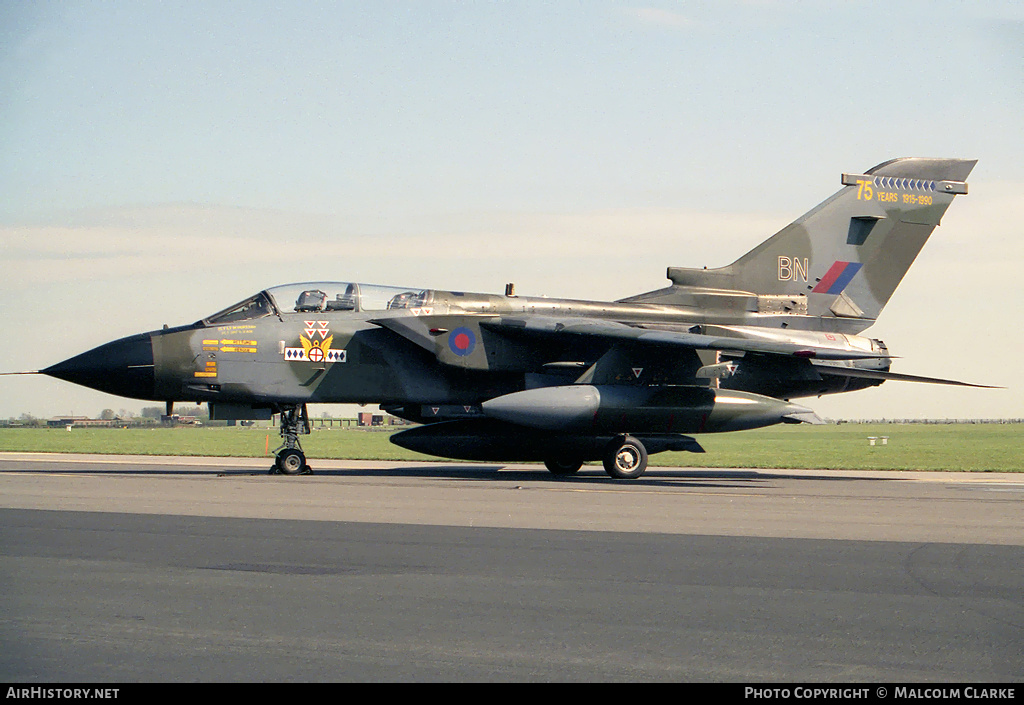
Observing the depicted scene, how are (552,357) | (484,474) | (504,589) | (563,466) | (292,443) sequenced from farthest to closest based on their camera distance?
(563,466) < (484,474) < (552,357) < (292,443) < (504,589)

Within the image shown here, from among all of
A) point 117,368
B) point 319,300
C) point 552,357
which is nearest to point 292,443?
point 319,300

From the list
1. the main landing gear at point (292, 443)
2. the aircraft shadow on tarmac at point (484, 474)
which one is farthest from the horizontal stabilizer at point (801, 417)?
the main landing gear at point (292, 443)

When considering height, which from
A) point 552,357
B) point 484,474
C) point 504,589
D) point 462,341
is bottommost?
point 484,474

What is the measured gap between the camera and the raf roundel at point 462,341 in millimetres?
19469

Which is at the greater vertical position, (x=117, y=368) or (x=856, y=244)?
(x=856, y=244)

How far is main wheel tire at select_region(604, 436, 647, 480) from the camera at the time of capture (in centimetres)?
1945

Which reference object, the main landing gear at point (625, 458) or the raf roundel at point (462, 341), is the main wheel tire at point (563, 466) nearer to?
the main landing gear at point (625, 458)

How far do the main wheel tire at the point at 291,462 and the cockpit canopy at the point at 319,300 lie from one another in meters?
2.64

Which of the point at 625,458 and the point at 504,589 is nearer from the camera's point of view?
the point at 504,589

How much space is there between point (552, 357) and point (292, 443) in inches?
210

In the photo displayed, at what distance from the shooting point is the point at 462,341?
19.5 metres

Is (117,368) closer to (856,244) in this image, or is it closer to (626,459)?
(626,459)

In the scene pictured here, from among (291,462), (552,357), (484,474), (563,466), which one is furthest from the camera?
(563,466)

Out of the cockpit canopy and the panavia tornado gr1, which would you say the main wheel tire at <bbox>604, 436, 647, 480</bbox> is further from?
the cockpit canopy
